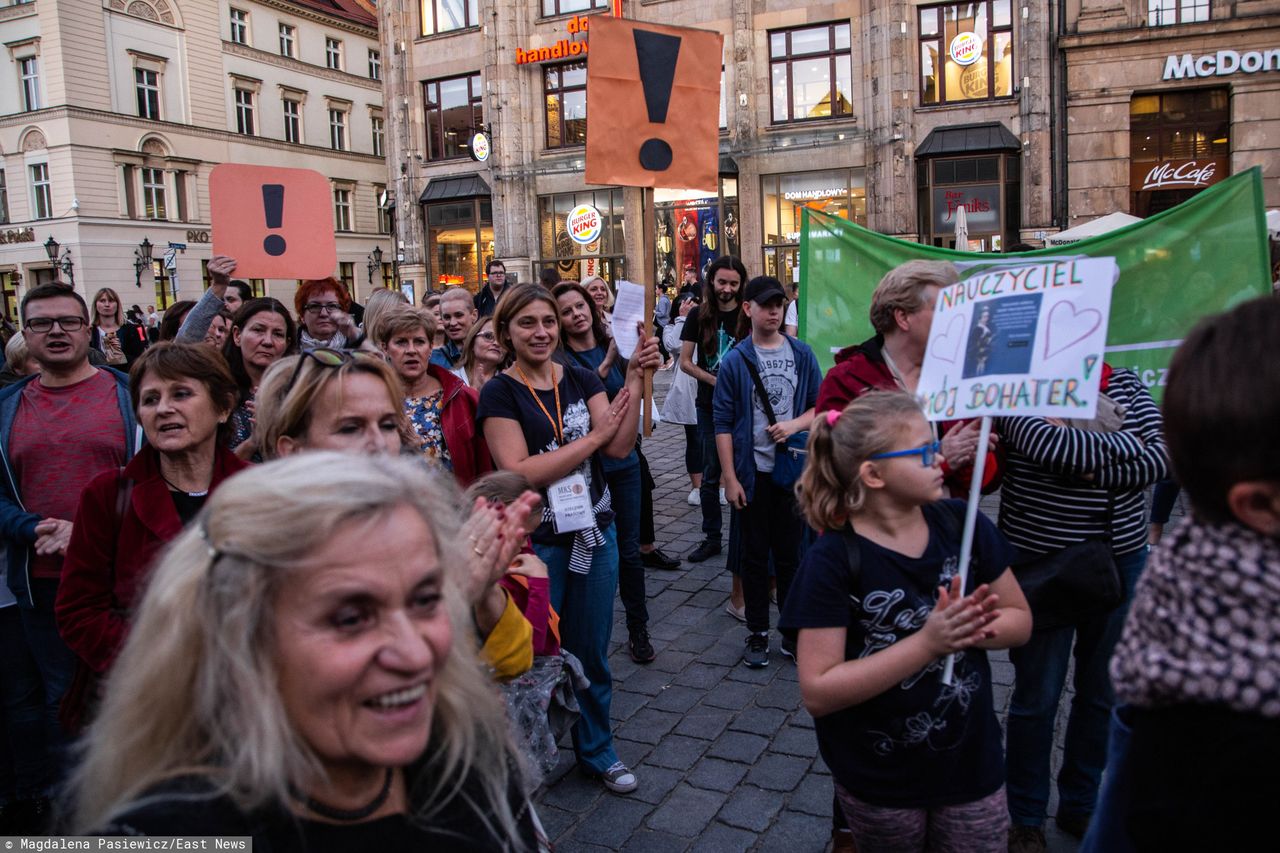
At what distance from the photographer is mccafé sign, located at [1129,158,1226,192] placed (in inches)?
870

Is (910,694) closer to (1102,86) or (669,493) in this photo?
(669,493)

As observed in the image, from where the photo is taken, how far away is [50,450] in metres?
3.48

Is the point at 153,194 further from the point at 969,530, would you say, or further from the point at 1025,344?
the point at 969,530

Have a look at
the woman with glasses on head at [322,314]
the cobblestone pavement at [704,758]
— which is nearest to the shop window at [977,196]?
the woman with glasses on head at [322,314]

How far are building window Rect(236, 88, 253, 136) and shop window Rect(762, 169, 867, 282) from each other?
93.3ft

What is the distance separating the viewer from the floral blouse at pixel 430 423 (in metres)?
3.72

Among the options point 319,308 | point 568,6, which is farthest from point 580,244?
point 319,308

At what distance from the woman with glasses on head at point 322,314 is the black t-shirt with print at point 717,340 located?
2421 millimetres

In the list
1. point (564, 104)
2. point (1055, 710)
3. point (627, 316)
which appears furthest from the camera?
point (564, 104)

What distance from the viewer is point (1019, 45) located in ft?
75.3

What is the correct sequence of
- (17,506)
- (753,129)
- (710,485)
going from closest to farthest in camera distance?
(17,506) → (710,485) → (753,129)

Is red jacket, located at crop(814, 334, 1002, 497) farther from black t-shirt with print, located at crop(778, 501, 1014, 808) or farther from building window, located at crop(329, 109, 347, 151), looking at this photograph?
building window, located at crop(329, 109, 347, 151)

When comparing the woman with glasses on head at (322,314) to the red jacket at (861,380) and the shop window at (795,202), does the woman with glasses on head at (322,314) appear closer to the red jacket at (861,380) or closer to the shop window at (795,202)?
the red jacket at (861,380)

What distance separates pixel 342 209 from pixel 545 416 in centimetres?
4655
